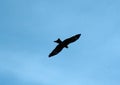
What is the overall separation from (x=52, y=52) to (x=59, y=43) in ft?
6.77

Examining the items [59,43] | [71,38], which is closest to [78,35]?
[71,38]

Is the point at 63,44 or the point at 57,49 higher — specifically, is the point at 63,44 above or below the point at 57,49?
above

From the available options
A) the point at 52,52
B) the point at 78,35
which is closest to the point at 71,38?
the point at 78,35

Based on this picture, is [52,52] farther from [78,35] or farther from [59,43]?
[78,35]

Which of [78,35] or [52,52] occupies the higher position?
[78,35]

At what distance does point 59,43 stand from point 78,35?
348cm

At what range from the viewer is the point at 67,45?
28672mm

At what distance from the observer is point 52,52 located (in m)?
28.5

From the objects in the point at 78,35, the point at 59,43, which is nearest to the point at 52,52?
the point at 59,43

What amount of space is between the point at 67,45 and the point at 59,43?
1.72 meters

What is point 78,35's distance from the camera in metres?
28.7

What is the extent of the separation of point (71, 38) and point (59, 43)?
2195 millimetres

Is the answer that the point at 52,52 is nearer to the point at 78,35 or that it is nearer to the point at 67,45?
the point at 67,45

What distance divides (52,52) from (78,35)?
4.95 meters
